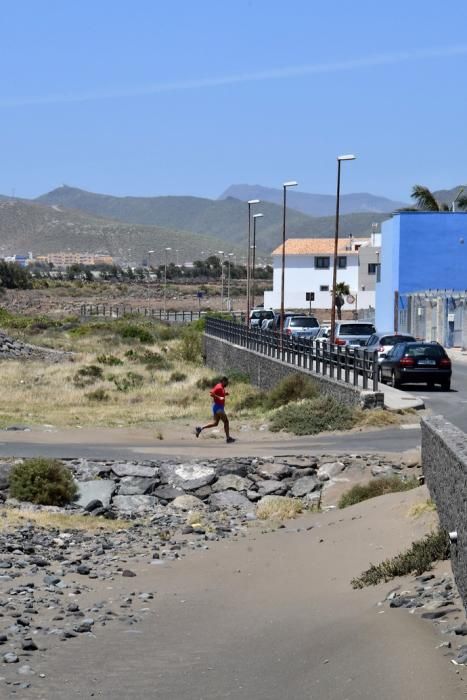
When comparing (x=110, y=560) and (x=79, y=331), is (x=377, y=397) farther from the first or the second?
(x=79, y=331)

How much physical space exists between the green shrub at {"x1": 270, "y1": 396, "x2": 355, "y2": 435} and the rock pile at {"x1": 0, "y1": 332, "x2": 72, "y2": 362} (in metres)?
35.3

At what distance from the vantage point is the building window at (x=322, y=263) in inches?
4523

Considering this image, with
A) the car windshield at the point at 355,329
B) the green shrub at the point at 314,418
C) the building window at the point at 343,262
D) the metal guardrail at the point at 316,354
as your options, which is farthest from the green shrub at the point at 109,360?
the building window at the point at 343,262

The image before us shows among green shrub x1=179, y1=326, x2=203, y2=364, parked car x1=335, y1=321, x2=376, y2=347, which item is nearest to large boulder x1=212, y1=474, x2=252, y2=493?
parked car x1=335, y1=321, x2=376, y2=347

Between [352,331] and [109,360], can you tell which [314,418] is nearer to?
[352,331]

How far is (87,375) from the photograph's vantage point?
53844mm

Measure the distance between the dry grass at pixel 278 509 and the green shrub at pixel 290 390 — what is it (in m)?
13.1

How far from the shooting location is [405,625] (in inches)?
432

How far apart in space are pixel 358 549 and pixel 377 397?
46.2ft

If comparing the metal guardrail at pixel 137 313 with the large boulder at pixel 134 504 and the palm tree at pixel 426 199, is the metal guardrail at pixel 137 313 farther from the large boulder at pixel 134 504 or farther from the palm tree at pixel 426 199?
the large boulder at pixel 134 504

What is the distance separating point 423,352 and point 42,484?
16.7 m

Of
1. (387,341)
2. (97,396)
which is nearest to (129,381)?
(97,396)

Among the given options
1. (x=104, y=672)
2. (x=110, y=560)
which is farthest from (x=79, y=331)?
(x=104, y=672)

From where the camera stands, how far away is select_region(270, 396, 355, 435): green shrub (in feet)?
97.1
